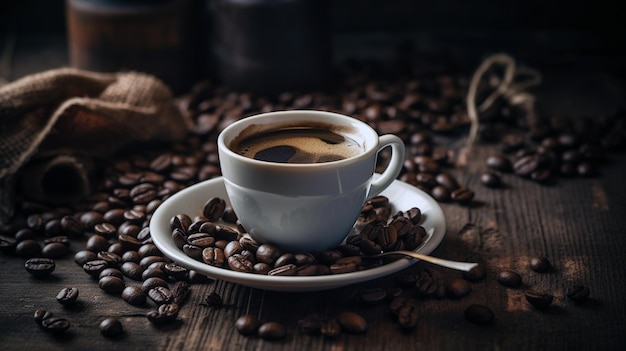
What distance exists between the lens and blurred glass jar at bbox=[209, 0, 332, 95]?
2.48 m

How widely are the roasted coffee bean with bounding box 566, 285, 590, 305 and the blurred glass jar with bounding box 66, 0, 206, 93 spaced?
5.37ft

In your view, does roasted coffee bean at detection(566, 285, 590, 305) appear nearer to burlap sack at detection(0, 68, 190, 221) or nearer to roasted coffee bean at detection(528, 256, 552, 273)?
roasted coffee bean at detection(528, 256, 552, 273)

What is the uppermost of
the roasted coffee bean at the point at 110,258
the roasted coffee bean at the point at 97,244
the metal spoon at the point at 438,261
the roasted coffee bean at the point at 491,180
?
the metal spoon at the point at 438,261

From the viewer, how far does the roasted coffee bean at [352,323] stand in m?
1.33

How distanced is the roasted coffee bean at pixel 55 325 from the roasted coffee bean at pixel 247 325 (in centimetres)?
31

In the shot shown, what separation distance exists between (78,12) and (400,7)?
1.33m

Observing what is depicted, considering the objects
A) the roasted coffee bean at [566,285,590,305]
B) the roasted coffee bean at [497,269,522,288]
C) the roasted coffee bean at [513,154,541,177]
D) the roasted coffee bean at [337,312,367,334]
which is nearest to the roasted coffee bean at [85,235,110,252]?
the roasted coffee bean at [337,312,367,334]

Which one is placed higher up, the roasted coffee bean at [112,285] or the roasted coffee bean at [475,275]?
the roasted coffee bean at [475,275]

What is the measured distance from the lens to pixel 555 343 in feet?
4.29

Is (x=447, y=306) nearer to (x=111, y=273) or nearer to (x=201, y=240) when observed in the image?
(x=201, y=240)

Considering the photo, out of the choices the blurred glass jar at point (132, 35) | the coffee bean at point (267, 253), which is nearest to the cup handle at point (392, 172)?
the coffee bean at point (267, 253)

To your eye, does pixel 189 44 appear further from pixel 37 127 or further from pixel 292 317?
pixel 292 317

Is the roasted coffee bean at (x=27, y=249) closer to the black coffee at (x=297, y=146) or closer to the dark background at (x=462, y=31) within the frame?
Answer: the black coffee at (x=297, y=146)

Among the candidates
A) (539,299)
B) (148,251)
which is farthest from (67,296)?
(539,299)
